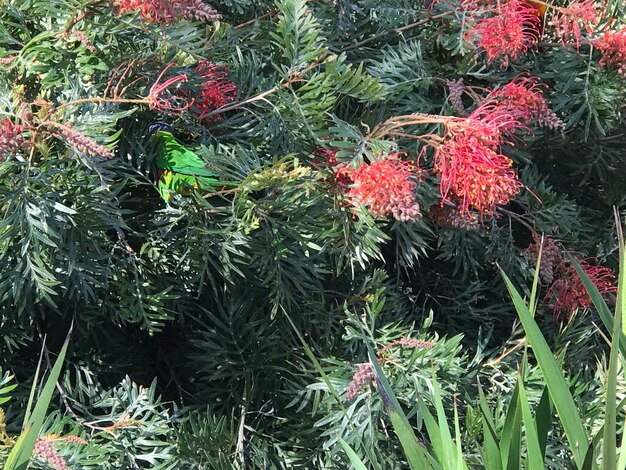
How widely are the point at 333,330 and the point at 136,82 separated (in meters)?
0.67

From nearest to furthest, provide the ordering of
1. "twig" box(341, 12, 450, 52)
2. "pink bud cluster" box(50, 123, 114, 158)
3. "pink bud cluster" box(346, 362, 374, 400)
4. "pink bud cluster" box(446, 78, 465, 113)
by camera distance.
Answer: "pink bud cluster" box(50, 123, 114, 158) → "pink bud cluster" box(346, 362, 374, 400) → "pink bud cluster" box(446, 78, 465, 113) → "twig" box(341, 12, 450, 52)

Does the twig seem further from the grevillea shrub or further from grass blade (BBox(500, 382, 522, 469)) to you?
grass blade (BBox(500, 382, 522, 469))

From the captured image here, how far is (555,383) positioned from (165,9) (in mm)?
768

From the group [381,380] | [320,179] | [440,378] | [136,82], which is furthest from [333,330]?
[381,380]

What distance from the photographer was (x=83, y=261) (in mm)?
1292

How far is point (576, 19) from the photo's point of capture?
144 centimetres

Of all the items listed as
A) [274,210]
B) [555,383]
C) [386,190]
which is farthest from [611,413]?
[274,210]

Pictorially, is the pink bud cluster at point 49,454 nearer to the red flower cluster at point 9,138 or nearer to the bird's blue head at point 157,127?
the red flower cluster at point 9,138

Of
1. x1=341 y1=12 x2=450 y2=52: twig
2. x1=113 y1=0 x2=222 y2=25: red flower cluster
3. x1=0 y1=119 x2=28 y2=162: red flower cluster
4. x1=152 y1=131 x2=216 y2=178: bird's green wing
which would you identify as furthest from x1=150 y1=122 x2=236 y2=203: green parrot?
x1=341 y1=12 x2=450 y2=52: twig

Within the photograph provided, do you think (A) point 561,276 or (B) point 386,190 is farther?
(A) point 561,276

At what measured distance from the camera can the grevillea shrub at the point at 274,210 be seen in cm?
119

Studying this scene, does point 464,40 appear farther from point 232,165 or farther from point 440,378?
point 440,378

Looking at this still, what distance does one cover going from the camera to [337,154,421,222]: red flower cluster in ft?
3.58

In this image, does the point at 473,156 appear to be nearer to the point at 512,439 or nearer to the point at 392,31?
the point at 512,439
